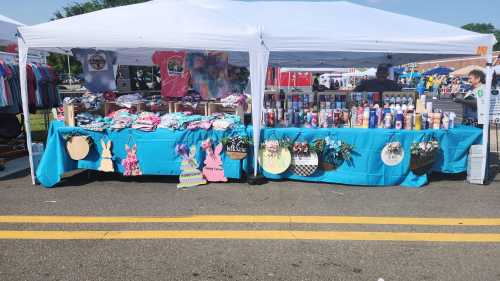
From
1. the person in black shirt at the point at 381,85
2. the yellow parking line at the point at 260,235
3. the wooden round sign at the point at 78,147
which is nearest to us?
the yellow parking line at the point at 260,235

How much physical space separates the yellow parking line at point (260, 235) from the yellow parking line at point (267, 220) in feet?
0.99

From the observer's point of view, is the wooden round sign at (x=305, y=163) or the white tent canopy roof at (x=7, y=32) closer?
the wooden round sign at (x=305, y=163)

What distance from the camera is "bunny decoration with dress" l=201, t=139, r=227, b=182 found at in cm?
585

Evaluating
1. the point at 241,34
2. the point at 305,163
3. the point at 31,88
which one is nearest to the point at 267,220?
the point at 305,163

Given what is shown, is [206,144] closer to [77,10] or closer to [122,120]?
[122,120]

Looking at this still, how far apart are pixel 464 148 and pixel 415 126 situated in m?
0.81

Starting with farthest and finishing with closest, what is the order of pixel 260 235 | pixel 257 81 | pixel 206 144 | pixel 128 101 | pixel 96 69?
pixel 96 69 < pixel 128 101 < pixel 206 144 < pixel 257 81 < pixel 260 235

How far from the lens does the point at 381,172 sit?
5824 mm

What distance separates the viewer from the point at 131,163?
593 cm

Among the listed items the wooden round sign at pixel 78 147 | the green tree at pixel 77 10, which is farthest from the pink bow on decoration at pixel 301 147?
the green tree at pixel 77 10

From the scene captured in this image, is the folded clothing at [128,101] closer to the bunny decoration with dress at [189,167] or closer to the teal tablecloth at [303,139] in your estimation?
the teal tablecloth at [303,139]

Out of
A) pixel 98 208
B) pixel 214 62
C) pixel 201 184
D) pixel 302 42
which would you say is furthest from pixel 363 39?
pixel 98 208

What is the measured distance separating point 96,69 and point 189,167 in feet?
8.47

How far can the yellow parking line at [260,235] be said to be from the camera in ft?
13.4
